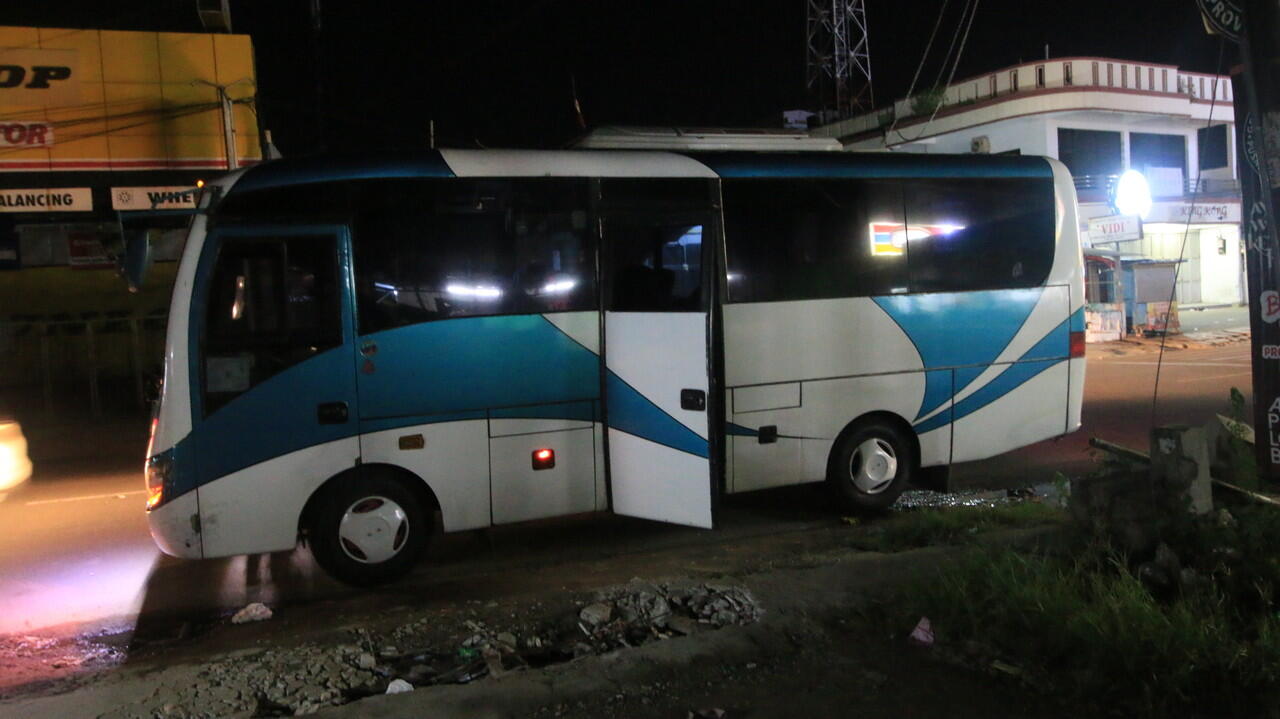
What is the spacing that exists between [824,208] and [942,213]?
1224mm

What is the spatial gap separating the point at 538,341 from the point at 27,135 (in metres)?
15.6

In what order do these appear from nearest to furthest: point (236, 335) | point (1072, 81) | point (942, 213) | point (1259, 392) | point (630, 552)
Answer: point (236, 335), point (1259, 392), point (630, 552), point (942, 213), point (1072, 81)

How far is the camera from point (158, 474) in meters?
6.50

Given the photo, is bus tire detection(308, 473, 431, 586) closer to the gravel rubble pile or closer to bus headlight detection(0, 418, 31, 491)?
the gravel rubble pile

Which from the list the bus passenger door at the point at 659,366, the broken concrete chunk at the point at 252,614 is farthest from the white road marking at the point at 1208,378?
the broken concrete chunk at the point at 252,614

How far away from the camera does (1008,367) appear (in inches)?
353

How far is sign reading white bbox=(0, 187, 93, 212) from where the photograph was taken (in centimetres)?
1794

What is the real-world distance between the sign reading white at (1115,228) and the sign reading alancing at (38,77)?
1000 inches

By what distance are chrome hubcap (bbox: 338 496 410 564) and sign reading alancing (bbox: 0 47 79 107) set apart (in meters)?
15.2

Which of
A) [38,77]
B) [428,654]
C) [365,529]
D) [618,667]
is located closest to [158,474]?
[365,529]

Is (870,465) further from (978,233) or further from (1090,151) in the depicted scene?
(1090,151)

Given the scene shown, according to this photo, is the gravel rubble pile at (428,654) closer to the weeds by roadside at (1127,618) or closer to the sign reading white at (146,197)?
the weeds by roadside at (1127,618)

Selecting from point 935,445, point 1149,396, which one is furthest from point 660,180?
point 1149,396

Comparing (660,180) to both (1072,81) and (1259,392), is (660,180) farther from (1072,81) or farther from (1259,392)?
(1072,81)
